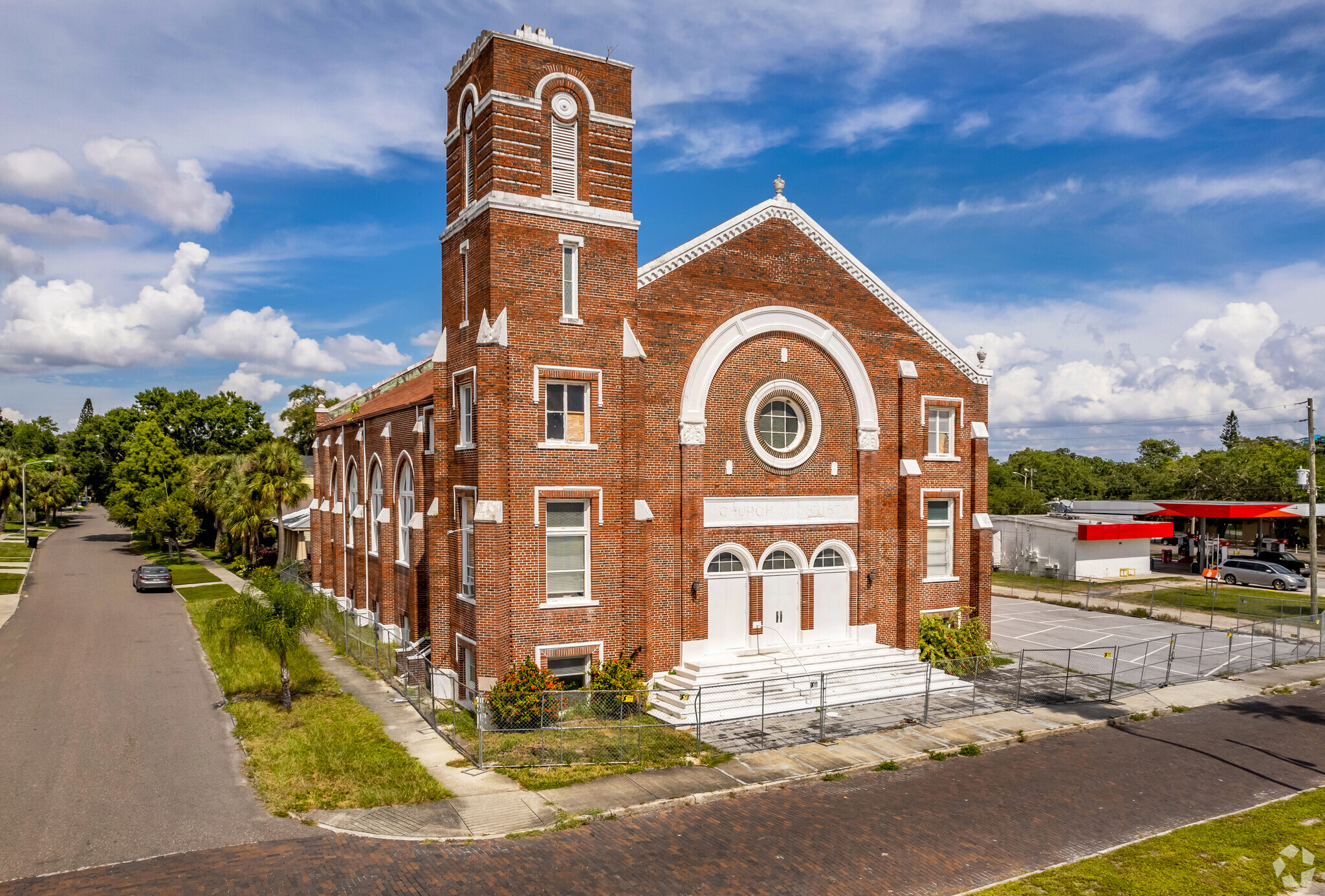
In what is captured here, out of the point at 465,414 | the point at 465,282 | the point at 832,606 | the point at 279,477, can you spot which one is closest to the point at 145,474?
the point at 279,477

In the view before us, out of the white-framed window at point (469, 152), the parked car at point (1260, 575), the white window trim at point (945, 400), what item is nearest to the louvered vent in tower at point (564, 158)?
the white-framed window at point (469, 152)

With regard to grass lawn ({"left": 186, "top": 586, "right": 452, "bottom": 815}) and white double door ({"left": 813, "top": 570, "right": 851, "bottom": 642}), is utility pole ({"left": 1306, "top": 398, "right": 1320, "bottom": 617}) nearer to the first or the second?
white double door ({"left": 813, "top": 570, "right": 851, "bottom": 642})

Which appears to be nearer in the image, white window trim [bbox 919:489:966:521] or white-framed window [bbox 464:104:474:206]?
white-framed window [bbox 464:104:474:206]

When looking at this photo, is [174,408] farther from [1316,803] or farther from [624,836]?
[1316,803]

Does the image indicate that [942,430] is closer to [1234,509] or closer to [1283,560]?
[1283,560]

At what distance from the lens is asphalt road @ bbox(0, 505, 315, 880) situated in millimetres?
12602

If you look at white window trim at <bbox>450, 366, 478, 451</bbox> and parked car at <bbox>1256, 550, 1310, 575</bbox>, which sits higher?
white window trim at <bbox>450, 366, 478, 451</bbox>

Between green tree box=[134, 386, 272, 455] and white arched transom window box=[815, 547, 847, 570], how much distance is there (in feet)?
189

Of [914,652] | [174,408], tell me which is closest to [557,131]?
[914,652]

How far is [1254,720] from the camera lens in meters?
19.6

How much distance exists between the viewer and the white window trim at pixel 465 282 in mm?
19891

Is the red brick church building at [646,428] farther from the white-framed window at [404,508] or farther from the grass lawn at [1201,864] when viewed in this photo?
the grass lawn at [1201,864]
